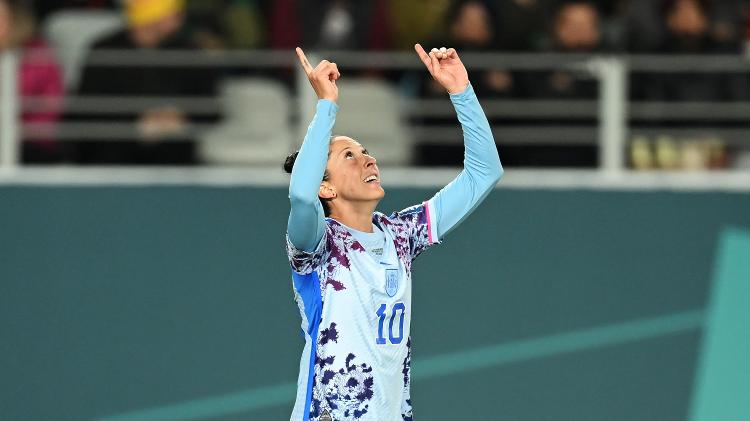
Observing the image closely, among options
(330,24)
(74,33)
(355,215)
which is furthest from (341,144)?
(74,33)

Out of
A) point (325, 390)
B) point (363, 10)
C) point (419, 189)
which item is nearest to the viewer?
point (325, 390)

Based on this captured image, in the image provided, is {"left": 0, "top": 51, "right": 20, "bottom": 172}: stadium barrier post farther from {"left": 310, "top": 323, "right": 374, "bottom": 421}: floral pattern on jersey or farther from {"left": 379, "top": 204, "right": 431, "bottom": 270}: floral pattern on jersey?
{"left": 310, "top": 323, "right": 374, "bottom": 421}: floral pattern on jersey

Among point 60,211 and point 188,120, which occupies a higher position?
point 188,120

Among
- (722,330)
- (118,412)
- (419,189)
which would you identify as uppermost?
(419,189)

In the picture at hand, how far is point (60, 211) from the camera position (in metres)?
8.75

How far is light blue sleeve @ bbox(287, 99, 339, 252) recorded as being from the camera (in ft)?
17.2

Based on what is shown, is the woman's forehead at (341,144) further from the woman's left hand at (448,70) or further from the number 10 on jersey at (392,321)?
the number 10 on jersey at (392,321)

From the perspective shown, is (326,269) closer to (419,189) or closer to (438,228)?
(438,228)

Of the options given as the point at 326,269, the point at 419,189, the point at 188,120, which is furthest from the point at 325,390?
the point at 188,120

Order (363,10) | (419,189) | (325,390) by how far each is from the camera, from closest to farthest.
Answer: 1. (325,390)
2. (419,189)
3. (363,10)

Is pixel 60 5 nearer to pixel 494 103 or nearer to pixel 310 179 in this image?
pixel 494 103

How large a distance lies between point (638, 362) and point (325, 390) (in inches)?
139

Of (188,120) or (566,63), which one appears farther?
(188,120)

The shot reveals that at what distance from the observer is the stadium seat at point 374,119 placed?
871 cm
